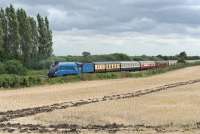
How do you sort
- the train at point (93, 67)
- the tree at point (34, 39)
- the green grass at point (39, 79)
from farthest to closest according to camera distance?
1. the tree at point (34, 39)
2. the train at point (93, 67)
3. the green grass at point (39, 79)

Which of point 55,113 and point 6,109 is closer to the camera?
point 55,113

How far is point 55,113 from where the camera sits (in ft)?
108

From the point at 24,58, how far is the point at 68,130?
77.3 metres

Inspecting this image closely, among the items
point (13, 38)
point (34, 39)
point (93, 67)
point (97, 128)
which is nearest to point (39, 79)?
point (93, 67)

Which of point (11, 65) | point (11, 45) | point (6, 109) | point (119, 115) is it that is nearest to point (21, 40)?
point (11, 45)

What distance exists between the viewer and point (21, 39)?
102250 millimetres

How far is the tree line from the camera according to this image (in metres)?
99.7

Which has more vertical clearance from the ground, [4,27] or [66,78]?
[4,27]

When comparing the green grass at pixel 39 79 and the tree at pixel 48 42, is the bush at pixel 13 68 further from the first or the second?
the tree at pixel 48 42

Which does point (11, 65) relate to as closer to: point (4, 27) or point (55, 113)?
point (4, 27)

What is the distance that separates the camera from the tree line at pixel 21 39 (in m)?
99.7

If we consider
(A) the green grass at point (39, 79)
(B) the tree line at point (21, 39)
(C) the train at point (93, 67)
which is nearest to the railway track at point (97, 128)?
(A) the green grass at point (39, 79)

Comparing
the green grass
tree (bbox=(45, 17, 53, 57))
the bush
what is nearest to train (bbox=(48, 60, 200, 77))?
the green grass

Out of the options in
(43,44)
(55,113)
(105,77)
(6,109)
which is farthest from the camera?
(43,44)
